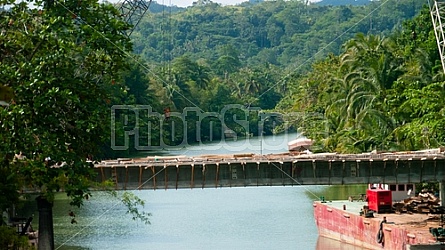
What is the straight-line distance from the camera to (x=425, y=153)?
2046 inches

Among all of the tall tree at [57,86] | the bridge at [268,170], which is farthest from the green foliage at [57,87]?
the bridge at [268,170]

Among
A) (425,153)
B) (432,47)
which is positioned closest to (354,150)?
(432,47)

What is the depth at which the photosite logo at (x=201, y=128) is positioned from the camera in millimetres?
117562

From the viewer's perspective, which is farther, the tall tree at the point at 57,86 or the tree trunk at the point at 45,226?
the tree trunk at the point at 45,226

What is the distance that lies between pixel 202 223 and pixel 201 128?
8980 centimetres

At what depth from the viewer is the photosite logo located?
11756 centimetres

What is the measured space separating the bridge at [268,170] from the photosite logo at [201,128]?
157ft

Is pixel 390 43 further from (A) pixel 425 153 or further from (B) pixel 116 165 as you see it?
(B) pixel 116 165

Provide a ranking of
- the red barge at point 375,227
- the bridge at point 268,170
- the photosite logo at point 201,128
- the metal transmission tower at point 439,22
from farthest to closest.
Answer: the photosite logo at point 201,128 < the metal transmission tower at point 439,22 < the bridge at point 268,170 < the red barge at point 375,227

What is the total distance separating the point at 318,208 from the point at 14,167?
32751 millimetres

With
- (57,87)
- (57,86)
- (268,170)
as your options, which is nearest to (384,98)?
(268,170)

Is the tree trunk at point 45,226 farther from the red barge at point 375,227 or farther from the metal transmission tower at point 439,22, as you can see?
the metal transmission tower at point 439,22

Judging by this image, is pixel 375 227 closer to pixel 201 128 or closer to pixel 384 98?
pixel 384 98

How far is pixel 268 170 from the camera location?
4850 cm
